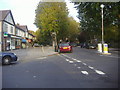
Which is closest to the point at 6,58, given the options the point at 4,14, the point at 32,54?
the point at 32,54

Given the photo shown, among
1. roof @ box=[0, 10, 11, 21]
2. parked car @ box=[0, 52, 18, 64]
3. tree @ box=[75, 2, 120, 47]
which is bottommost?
parked car @ box=[0, 52, 18, 64]

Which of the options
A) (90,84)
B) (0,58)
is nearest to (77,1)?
(0,58)

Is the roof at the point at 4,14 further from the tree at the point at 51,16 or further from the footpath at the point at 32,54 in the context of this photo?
the tree at the point at 51,16

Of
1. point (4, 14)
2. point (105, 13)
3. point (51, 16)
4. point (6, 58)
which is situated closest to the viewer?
point (6, 58)

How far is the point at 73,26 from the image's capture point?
61625 millimetres

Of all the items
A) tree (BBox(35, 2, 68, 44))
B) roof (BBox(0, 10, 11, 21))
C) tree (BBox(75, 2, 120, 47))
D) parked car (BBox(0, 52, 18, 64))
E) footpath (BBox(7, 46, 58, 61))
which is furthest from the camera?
tree (BBox(35, 2, 68, 44))

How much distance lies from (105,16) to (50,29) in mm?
19008

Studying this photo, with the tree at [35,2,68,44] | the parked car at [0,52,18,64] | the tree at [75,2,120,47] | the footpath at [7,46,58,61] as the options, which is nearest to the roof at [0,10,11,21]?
the footpath at [7,46,58,61]

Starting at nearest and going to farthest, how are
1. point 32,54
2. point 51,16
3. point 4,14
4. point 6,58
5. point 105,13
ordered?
point 6,58 < point 32,54 < point 105,13 < point 4,14 < point 51,16

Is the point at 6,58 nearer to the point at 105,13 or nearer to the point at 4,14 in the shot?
the point at 105,13

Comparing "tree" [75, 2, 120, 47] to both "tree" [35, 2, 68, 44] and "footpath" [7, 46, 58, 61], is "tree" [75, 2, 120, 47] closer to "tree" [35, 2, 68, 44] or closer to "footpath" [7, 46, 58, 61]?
"footpath" [7, 46, 58, 61]

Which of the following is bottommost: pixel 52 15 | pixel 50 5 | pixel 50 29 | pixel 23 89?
pixel 23 89

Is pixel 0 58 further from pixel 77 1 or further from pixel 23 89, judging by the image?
pixel 77 1

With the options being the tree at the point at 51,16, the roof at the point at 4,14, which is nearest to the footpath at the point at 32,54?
the roof at the point at 4,14
